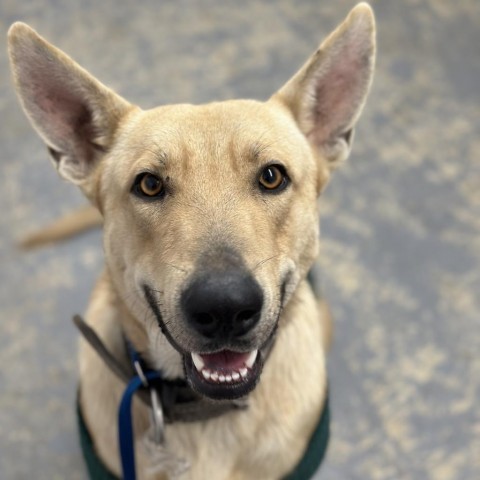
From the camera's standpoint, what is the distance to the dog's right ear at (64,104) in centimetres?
215

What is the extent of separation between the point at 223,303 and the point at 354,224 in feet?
7.73

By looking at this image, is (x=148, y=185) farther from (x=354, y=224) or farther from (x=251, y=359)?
(x=354, y=224)

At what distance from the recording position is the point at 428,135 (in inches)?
175

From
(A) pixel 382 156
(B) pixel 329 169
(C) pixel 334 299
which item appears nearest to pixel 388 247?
(C) pixel 334 299

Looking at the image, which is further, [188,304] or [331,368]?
[331,368]

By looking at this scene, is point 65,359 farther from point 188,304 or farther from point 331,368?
point 188,304

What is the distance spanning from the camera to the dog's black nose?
1778 mm

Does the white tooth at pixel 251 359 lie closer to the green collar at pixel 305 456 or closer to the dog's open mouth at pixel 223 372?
the dog's open mouth at pixel 223 372

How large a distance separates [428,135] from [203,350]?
3021 mm

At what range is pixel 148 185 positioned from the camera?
2125 millimetres

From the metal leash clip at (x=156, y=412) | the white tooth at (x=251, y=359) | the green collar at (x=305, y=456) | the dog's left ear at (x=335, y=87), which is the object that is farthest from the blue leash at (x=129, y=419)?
the dog's left ear at (x=335, y=87)

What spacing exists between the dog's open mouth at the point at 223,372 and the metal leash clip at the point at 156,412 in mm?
213

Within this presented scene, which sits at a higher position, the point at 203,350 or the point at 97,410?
the point at 203,350

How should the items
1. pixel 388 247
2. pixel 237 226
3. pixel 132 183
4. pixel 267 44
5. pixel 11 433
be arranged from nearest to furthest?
1. pixel 237 226
2. pixel 132 183
3. pixel 11 433
4. pixel 388 247
5. pixel 267 44
